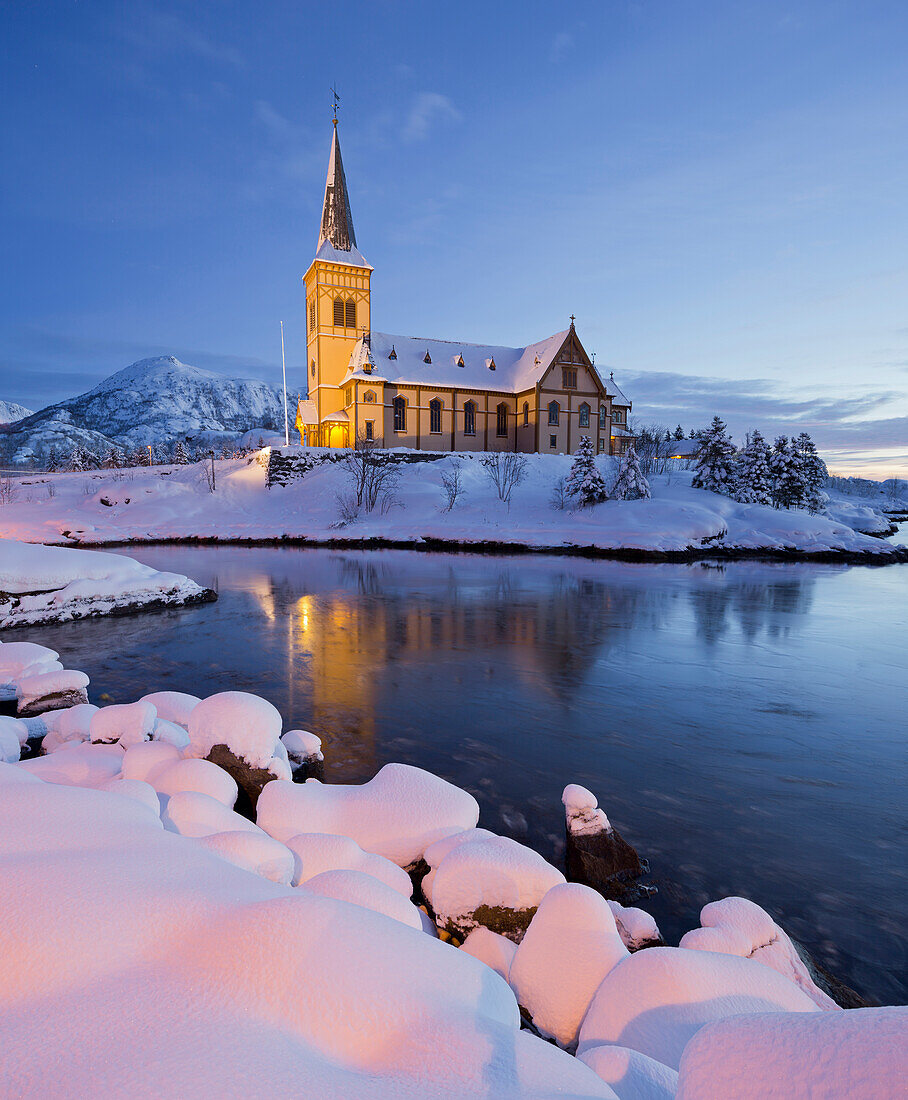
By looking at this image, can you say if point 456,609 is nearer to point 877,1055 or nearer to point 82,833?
point 82,833

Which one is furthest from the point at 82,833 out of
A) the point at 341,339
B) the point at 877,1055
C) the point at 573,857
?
the point at 341,339

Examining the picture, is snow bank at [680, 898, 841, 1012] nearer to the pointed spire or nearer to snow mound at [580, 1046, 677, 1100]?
snow mound at [580, 1046, 677, 1100]

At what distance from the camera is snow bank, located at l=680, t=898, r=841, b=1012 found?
3182mm

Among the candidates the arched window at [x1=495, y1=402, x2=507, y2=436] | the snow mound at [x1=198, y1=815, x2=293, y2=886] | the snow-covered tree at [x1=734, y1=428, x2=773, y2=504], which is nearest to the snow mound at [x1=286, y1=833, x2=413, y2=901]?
the snow mound at [x1=198, y1=815, x2=293, y2=886]

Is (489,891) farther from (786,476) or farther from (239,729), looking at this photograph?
(786,476)

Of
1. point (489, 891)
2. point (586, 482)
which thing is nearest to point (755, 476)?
point (586, 482)

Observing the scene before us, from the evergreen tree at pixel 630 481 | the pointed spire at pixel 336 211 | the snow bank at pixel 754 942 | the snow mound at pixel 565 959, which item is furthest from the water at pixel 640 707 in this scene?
the pointed spire at pixel 336 211

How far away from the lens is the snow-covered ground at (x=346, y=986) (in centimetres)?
147

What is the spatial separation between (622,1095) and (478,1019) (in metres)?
0.67

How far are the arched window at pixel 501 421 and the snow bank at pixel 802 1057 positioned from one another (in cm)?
5399

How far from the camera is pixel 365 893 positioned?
309 centimetres

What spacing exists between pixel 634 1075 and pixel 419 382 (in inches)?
2030

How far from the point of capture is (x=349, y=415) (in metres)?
49.8

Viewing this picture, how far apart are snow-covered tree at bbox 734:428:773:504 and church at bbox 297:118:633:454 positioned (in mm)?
13913
